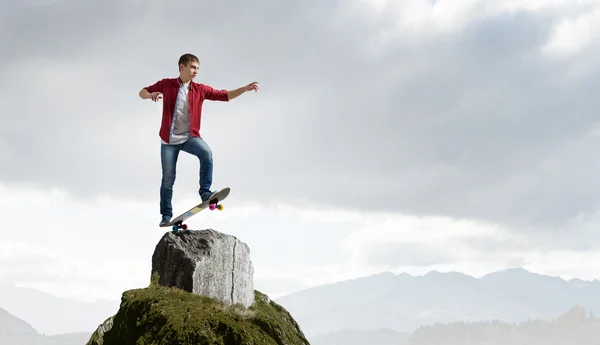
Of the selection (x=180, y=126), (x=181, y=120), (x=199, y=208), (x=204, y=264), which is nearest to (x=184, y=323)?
(x=204, y=264)

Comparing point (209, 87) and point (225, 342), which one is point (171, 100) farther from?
point (225, 342)

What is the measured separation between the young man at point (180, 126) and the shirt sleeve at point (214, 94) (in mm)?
335

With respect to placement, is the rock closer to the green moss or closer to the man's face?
the green moss

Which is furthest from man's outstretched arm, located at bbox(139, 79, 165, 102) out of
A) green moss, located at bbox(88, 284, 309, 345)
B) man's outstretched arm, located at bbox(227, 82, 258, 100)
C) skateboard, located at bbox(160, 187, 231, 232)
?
green moss, located at bbox(88, 284, 309, 345)

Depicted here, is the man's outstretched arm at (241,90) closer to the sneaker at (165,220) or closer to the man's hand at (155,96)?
the man's hand at (155,96)

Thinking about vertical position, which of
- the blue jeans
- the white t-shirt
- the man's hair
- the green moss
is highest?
the man's hair

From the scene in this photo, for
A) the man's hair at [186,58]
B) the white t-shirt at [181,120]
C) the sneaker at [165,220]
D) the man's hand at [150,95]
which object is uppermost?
the man's hair at [186,58]

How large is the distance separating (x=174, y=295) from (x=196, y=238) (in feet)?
6.57

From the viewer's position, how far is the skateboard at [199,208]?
16.2m

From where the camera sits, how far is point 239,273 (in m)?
17.1

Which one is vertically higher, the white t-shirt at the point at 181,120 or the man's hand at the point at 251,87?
the man's hand at the point at 251,87

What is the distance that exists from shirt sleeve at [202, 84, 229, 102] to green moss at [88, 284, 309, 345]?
536cm

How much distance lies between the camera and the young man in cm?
1650

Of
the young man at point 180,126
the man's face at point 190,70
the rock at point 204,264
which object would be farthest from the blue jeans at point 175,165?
the man's face at point 190,70
